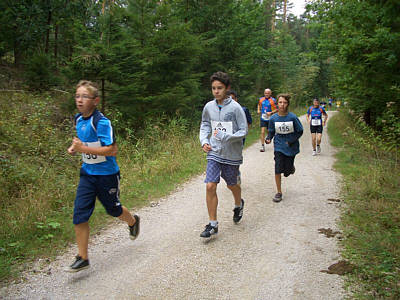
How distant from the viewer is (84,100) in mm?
3439

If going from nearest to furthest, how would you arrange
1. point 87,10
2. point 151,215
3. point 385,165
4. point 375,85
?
point 151,215 → point 385,165 → point 375,85 → point 87,10

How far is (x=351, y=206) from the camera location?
18.8 ft

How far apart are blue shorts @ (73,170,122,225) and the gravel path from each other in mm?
686

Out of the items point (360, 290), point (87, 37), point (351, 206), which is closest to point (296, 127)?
point (351, 206)

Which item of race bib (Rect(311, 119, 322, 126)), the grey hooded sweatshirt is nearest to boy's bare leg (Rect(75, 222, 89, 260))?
the grey hooded sweatshirt

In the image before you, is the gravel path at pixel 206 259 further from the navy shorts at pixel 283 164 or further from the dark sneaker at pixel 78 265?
the navy shorts at pixel 283 164

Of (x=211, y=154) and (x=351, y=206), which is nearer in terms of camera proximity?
(x=211, y=154)

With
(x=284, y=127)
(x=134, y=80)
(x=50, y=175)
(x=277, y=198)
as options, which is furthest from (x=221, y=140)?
(x=134, y=80)

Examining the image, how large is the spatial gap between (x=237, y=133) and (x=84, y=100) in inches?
78.6

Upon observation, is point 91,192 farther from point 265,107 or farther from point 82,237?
point 265,107

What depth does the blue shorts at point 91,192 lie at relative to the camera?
11.8 ft

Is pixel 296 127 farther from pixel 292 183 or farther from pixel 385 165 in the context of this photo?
pixel 385 165

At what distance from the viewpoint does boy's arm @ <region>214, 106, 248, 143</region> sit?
14.4 feet

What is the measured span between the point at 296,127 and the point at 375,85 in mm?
4034
